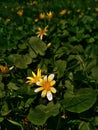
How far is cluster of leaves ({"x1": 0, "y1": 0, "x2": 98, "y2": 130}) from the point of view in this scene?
203 centimetres

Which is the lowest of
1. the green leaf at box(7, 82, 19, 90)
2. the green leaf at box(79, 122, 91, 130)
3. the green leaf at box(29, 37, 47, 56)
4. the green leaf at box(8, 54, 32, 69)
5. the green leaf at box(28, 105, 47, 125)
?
the green leaf at box(79, 122, 91, 130)

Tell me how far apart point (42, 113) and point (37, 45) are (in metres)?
0.77

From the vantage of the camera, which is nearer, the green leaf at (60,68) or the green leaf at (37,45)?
the green leaf at (60,68)

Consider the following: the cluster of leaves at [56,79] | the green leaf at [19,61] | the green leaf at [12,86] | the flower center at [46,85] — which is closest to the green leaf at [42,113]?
the cluster of leaves at [56,79]

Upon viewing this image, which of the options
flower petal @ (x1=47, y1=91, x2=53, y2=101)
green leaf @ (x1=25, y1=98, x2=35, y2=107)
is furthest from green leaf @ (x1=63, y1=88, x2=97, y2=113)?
green leaf @ (x1=25, y1=98, x2=35, y2=107)

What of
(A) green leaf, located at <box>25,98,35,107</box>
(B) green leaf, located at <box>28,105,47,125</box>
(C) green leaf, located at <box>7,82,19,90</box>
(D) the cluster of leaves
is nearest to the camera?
(B) green leaf, located at <box>28,105,47,125</box>

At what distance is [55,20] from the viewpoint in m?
3.95

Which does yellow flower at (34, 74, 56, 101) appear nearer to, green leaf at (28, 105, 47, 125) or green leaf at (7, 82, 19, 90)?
green leaf at (28, 105, 47, 125)

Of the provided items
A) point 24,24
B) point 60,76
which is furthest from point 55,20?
point 60,76

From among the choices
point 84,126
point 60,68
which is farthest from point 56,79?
point 84,126

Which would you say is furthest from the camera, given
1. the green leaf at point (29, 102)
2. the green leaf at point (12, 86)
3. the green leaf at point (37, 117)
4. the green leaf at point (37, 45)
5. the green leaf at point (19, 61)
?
the green leaf at point (37, 45)

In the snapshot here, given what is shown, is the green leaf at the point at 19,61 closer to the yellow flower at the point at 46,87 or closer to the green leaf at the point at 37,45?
the green leaf at the point at 37,45

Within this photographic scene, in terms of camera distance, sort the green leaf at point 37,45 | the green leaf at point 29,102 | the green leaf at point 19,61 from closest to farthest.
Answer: the green leaf at point 29,102 → the green leaf at point 19,61 → the green leaf at point 37,45

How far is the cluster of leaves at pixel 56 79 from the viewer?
2.03m
